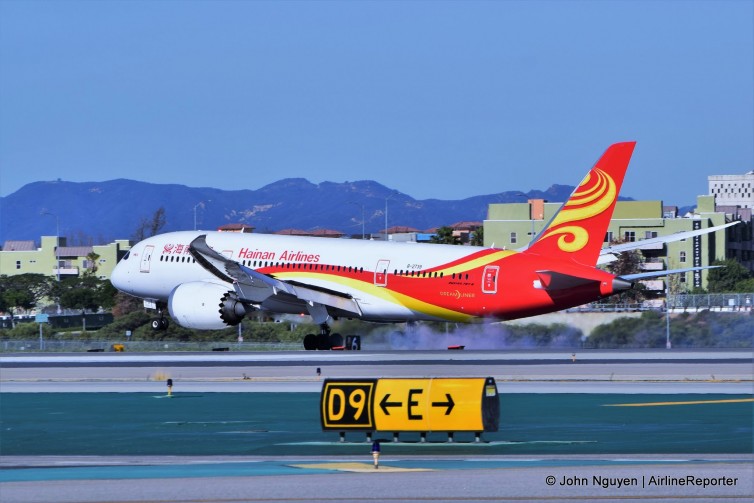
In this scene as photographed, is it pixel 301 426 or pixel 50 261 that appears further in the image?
pixel 50 261

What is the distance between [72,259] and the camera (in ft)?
509

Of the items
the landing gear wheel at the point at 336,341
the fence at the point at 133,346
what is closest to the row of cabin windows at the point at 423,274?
the landing gear wheel at the point at 336,341

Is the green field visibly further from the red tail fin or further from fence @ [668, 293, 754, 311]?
fence @ [668, 293, 754, 311]

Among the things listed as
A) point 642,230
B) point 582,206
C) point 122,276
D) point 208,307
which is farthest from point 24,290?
point 582,206

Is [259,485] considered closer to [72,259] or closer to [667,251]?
[667,251]

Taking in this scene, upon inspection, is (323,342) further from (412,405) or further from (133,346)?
(412,405)

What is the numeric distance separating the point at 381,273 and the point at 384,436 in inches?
1031

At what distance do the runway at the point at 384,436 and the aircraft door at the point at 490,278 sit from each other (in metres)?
4.03

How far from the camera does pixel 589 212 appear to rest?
162 feet

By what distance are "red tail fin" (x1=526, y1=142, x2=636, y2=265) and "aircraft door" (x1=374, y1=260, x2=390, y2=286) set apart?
5.93 meters

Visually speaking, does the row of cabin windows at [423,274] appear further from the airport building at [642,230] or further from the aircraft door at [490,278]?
the airport building at [642,230]

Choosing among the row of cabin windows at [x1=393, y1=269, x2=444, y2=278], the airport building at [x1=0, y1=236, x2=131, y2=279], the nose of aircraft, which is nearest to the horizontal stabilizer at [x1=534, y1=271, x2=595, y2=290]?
the row of cabin windows at [x1=393, y1=269, x2=444, y2=278]

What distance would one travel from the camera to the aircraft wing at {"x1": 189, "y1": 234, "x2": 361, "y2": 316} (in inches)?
2057

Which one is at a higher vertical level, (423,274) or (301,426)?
(423,274)
